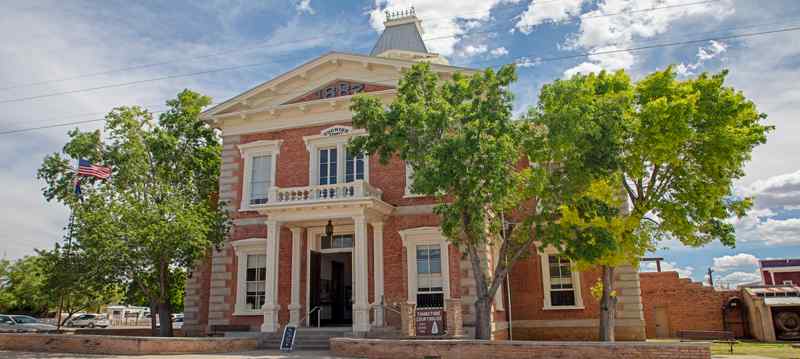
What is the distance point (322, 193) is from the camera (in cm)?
1983

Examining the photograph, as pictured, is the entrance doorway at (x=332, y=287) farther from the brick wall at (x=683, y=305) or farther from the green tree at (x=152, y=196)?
the brick wall at (x=683, y=305)

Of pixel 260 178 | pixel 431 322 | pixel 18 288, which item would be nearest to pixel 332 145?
pixel 260 178

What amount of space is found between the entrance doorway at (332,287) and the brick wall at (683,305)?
1437cm

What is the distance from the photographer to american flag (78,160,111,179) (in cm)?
2030

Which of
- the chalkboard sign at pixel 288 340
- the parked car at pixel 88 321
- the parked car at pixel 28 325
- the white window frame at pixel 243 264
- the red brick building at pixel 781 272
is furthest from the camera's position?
the parked car at pixel 88 321

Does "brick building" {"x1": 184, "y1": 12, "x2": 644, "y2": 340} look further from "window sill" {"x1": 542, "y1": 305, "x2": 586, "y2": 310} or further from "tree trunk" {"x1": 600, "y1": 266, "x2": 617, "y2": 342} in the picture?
"tree trunk" {"x1": 600, "y1": 266, "x2": 617, "y2": 342}

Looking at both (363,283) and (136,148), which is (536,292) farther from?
(136,148)

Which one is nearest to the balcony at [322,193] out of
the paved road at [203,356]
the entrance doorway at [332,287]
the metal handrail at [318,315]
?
the entrance doorway at [332,287]

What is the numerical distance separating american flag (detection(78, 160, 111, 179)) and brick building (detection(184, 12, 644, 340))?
4.21 meters

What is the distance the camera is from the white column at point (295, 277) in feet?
63.8

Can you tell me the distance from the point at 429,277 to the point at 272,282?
531cm

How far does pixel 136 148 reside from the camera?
70.0 ft

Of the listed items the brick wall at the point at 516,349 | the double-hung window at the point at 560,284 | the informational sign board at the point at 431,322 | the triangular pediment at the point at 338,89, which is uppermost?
the triangular pediment at the point at 338,89

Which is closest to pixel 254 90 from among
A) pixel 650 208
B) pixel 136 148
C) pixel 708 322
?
pixel 136 148
